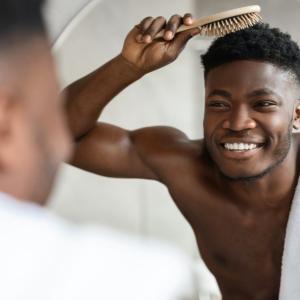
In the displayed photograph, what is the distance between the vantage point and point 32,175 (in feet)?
0.99

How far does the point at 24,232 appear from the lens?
296mm

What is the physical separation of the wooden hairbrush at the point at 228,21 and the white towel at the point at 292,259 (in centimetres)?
35

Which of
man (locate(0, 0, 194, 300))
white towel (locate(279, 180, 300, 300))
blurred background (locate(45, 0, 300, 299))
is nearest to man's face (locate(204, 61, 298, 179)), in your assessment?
white towel (locate(279, 180, 300, 300))

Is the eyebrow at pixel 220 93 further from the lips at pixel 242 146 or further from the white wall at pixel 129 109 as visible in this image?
the white wall at pixel 129 109

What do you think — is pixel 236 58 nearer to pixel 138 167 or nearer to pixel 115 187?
pixel 138 167

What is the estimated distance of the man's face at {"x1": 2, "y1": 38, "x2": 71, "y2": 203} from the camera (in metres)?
0.29

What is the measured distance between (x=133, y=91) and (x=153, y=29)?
67 cm

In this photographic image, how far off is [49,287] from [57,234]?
0.03 meters

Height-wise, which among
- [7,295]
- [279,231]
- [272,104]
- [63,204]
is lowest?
[7,295]

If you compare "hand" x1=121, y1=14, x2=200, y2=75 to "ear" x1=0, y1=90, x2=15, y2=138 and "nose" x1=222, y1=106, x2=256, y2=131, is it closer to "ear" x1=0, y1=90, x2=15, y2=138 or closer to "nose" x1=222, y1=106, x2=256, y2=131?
"nose" x1=222, y1=106, x2=256, y2=131

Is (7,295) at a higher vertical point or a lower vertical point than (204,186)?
lower

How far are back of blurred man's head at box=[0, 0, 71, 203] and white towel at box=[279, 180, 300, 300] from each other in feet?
2.57

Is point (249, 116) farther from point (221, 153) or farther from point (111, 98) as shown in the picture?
point (111, 98)

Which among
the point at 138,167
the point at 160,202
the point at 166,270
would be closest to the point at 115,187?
the point at 160,202
